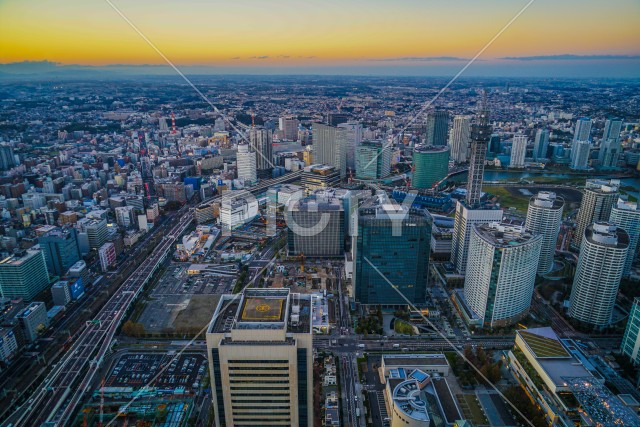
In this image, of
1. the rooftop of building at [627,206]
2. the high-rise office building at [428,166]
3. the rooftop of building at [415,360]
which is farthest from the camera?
the high-rise office building at [428,166]

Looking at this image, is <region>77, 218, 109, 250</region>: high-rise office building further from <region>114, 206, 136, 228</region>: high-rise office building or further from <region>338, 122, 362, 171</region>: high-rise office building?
<region>338, 122, 362, 171</region>: high-rise office building

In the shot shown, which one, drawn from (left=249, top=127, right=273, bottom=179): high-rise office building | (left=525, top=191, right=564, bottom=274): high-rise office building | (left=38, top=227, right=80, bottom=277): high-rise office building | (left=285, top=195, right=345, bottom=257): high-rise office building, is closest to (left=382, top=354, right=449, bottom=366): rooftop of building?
(left=285, top=195, right=345, bottom=257): high-rise office building

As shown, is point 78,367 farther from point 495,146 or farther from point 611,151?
point 611,151

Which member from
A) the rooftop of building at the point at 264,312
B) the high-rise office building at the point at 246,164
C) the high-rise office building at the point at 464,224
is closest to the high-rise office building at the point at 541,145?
the high-rise office building at the point at 464,224

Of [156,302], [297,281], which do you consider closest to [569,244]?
[297,281]

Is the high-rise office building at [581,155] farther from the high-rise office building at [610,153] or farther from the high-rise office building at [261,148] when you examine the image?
the high-rise office building at [261,148]

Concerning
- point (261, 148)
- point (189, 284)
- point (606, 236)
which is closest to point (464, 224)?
point (606, 236)

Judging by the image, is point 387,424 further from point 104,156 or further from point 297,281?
point 104,156
